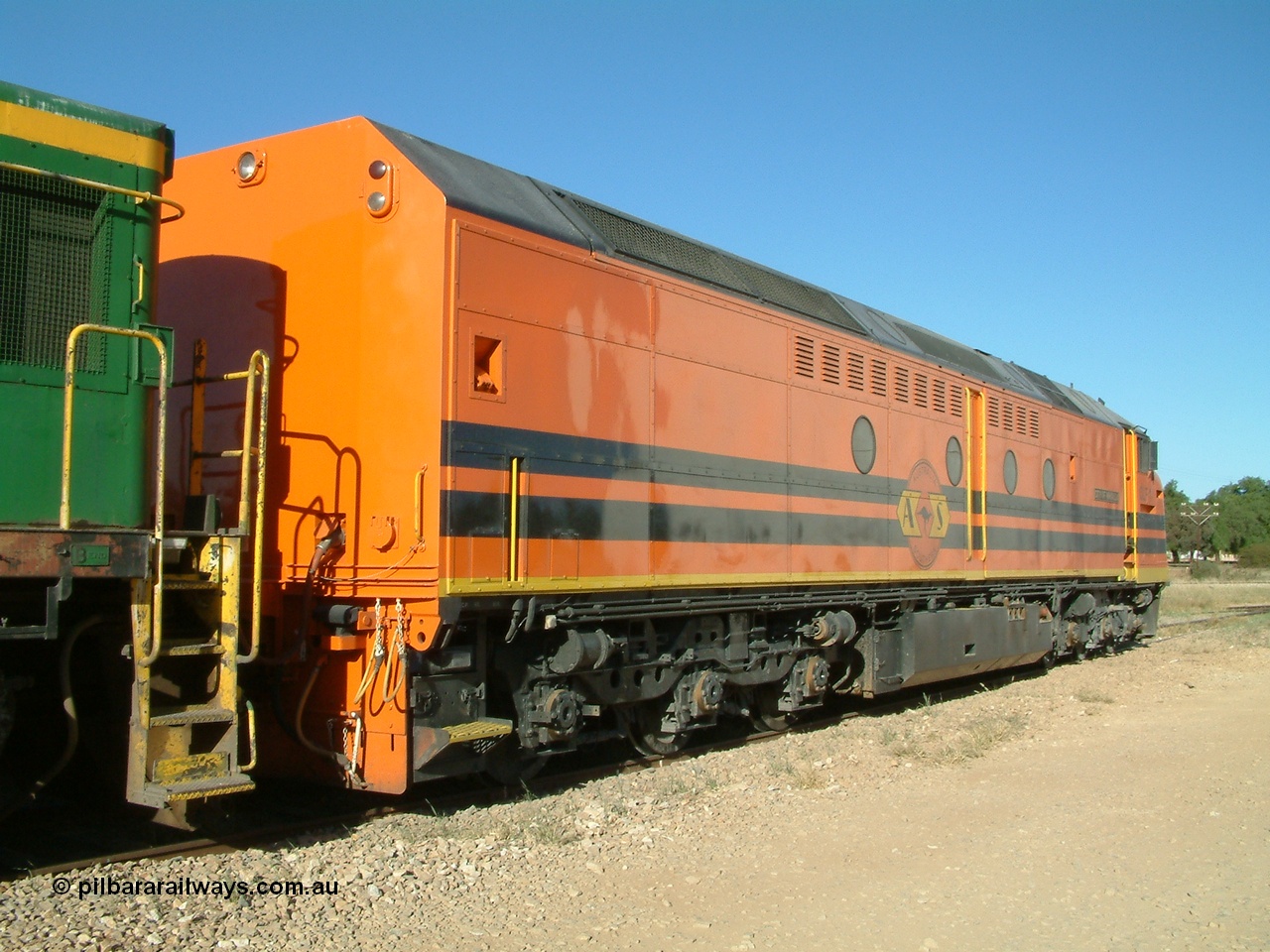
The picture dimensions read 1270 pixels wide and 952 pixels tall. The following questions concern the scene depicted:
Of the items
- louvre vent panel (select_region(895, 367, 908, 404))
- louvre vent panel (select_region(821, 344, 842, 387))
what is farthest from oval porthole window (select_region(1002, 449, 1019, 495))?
louvre vent panel (select_region(821, 344, 842, 387))

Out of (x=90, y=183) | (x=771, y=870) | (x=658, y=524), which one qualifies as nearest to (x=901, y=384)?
(x=658, y=524)

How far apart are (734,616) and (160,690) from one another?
15.2ft

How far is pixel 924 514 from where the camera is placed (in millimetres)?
11703

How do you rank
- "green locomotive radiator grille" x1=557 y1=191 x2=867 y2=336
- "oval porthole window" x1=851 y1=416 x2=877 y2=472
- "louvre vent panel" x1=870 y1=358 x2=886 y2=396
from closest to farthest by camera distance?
"green locomotive radiator grille" x1=557 y1=191 x2=867 y2=336, "oval porthole window" x1=851 y1=416 x2=877 y2=472, "louvre vent panel" x1=870 y1=358 x2=886 y2=396

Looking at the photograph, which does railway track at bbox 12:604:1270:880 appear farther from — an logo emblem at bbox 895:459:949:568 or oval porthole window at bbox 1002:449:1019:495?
oval porthole window at bbox 1002:449:1019:495

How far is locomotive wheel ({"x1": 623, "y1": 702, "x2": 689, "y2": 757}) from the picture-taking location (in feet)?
28.2

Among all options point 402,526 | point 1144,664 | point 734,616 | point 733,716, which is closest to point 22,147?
point 402,526

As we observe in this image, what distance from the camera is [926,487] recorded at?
11.8 m

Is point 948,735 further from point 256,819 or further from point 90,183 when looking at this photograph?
point 90,183

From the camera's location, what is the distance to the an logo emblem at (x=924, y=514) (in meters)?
11.4

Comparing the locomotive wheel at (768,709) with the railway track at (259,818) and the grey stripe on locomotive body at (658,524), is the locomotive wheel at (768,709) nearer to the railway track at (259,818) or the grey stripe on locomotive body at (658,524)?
the railway track at (259,818)

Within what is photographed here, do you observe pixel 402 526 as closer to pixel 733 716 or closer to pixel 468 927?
pixel 468 927

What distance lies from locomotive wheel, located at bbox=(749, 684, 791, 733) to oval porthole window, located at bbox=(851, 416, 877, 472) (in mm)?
2242

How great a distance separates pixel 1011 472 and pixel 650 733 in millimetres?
7266
